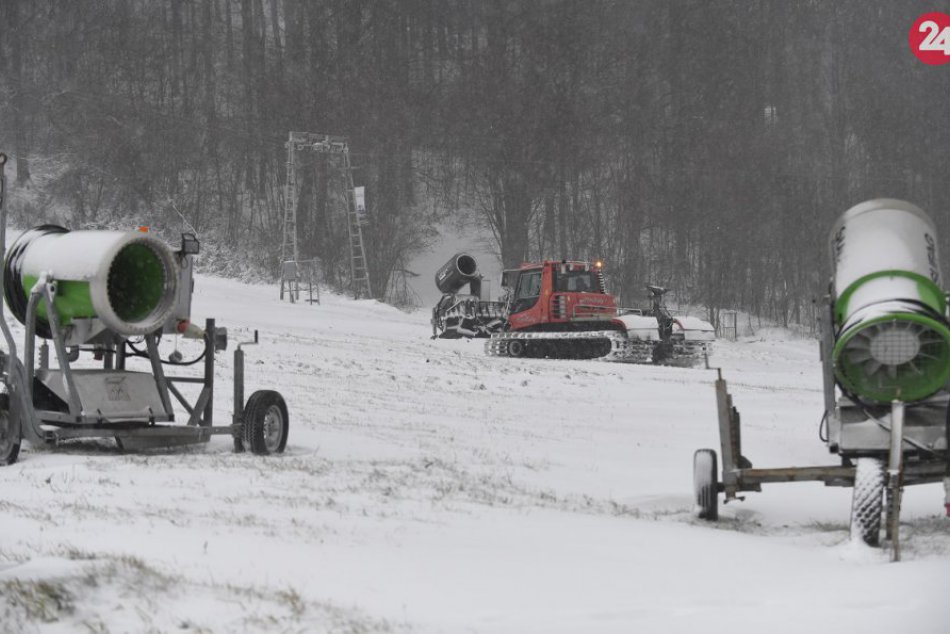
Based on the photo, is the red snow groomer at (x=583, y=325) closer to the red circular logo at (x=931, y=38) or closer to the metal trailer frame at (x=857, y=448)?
the metal trailer frame at (x=857, y=448)

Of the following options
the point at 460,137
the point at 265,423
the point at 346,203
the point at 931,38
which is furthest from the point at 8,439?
the point at 931,38

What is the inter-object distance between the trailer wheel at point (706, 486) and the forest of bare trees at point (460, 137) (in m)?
39.8

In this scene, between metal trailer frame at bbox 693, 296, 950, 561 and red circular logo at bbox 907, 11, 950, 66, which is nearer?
metal trailer frame at bbox 693, 296, 950, 561

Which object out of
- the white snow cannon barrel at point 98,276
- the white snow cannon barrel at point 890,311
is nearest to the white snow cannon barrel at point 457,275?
the white snow cannon barrel at point 98,276

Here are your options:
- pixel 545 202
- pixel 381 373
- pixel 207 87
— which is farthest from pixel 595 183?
pixel 381 373

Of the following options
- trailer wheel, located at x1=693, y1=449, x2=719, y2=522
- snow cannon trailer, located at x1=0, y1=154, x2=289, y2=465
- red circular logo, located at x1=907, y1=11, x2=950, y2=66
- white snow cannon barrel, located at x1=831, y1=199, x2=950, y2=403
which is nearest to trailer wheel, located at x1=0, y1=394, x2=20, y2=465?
snow cannon trailer, located at x1=0, y1=154, x2=289, y2=465

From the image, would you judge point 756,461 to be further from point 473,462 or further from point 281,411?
point 281,411

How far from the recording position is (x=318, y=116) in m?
50.2

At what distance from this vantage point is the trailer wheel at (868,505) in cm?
602

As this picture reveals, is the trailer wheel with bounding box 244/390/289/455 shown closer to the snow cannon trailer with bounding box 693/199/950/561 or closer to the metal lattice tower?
the snow cannon trailer with bounding box 693/199/950/561

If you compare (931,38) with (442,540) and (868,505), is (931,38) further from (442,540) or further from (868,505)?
(442,540)

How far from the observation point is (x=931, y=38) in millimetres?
57312

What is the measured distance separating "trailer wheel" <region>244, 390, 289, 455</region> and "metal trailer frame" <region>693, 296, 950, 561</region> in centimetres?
377

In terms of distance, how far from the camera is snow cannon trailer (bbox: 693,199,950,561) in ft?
21.8
